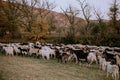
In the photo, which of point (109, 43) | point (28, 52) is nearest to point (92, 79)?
point (28, 52)

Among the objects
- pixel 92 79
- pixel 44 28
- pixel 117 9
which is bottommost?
pixel 92 79

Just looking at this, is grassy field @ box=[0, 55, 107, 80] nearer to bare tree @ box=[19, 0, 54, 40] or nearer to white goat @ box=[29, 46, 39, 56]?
white goat @ box=[29, 46, 39, 56]

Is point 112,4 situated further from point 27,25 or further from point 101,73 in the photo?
point 101,73

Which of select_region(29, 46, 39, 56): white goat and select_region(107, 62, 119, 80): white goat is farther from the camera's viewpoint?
select_region(29, 46, 39, 56): white goat

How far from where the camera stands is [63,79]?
1350 centimetres

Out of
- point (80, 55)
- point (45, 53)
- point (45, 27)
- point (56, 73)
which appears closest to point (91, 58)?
point (80, 55)

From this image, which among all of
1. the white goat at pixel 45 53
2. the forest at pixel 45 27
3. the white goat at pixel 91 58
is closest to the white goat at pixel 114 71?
the white goat at pixel 91 58

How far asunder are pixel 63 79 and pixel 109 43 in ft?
76.6

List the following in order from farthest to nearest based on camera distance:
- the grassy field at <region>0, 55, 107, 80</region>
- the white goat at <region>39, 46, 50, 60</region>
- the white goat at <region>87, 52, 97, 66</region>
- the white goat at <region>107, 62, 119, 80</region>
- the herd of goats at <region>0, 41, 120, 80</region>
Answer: the white goat at <region>39, 46, 50, 60</region>, the white goat at <region>87, 52, 97, 66</region>, the herd of goats at <region>0, 41, 120, 80</region>, the grassy field at <region>0, 55, 107, 80</region>, the white goat at <region>107, 62, 119, 80</region>

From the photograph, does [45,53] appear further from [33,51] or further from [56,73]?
[56,73]

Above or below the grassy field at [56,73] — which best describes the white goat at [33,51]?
above

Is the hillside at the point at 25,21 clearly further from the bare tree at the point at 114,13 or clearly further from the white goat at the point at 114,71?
the white goat at the point at 114,71

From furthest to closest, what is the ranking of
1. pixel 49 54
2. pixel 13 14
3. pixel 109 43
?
pixel 13 14 → pixel 109 43 → pixel 49 54

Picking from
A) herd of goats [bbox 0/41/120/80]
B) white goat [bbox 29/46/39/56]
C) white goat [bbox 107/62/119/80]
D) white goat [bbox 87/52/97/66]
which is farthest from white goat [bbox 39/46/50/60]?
white goat [bbox 107/62/119/80]
